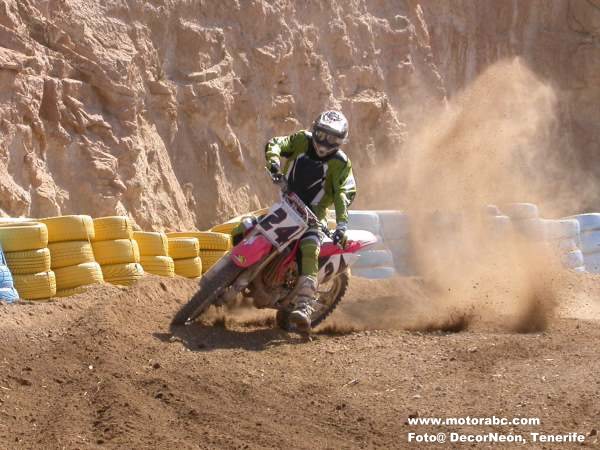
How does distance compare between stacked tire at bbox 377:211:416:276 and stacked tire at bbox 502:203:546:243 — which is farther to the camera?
stacked tire at bbox 502:203:546:243

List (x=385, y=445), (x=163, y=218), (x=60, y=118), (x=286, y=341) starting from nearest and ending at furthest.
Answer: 1. (x=385, y=445)
2. (x=286, y=341)
3. (x=60, y=118)
4. (x=163, y=218)

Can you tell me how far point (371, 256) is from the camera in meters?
13.2

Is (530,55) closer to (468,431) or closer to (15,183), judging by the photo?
(15,183)

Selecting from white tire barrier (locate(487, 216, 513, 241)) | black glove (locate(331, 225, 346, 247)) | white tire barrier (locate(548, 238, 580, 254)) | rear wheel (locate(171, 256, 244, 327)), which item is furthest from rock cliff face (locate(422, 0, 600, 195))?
rear wheel (locate(171, 256, 244, 327))

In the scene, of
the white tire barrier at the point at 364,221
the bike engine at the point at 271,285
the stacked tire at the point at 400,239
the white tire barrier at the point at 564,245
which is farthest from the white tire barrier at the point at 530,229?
the bike engine at the point at 271,285

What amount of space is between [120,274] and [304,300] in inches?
76.8

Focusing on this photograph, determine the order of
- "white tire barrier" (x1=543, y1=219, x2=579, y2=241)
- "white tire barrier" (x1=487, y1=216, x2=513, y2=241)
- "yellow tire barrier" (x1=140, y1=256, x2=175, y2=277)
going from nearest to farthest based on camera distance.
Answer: "yellow tire barrier" (x1=140, y1=256, x2=175, y2=277)
"white tire barrier" (x1=487, y1=216, x2=513, y2=241)
"white tire barrier" (x1=543, y1=219, x2=579, y2=241)

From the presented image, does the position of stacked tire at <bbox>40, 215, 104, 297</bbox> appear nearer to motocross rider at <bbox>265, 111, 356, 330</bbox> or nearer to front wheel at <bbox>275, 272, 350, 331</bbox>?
motocross rider at <bbox>265, 111, 356, 330</bbox>

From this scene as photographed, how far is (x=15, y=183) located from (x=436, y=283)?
18.9 feet

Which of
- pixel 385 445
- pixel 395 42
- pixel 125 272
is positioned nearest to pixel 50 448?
pixel 385 445

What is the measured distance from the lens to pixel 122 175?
12.5 metres

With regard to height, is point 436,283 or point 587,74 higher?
point 587,74

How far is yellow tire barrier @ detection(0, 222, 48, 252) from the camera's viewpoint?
867 centimetres

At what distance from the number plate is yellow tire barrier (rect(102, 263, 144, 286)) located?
5.16 ft
